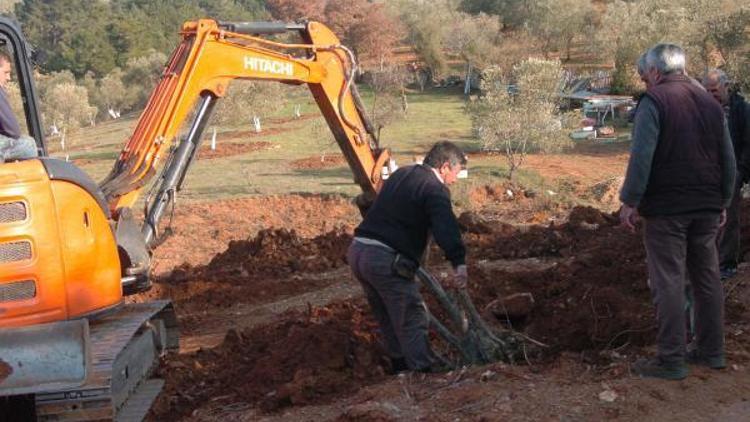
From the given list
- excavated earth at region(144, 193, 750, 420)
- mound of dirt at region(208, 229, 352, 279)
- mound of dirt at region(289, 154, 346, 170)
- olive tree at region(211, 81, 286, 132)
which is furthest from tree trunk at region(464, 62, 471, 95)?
excavated earth at region(144, 193, 750, 420)

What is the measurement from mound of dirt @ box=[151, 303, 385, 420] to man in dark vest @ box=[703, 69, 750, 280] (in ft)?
10.3

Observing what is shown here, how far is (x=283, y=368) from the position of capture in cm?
649

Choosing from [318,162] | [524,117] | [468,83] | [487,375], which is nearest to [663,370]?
[487,375]

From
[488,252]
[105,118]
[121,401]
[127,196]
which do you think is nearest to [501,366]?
[121,401]

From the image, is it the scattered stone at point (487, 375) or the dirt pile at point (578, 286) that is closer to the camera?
the scattered stone at point (487, 375)

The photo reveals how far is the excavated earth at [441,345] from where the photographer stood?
5047 mm

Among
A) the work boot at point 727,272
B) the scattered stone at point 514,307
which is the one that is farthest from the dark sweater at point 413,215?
the work boot at point 727,272

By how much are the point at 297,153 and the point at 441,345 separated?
22.2 metres

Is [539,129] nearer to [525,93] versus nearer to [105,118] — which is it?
[525,93]

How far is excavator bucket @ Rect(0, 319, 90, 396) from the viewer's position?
4527 millimetres

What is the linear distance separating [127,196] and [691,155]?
15.7ft

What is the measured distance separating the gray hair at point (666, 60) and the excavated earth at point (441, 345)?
1.84 m

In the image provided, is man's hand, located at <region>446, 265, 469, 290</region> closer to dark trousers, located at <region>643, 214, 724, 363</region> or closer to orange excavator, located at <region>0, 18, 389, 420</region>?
dark trousers, located at <region>643, 214, 724, 363</region>

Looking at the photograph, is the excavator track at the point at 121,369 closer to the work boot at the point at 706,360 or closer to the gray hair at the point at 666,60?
the work boot at the point at 706,360
